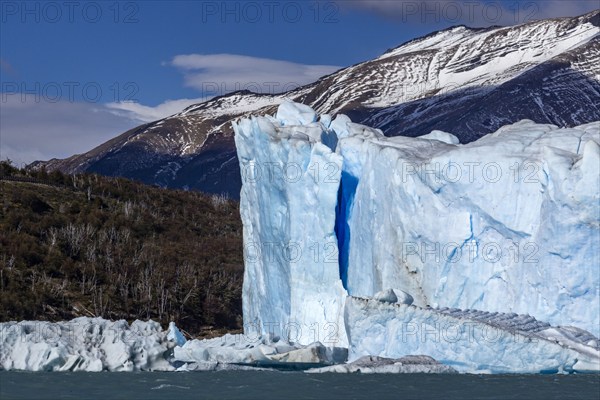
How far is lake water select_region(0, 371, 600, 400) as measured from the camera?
801 inches

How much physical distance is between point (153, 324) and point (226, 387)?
16.1 ft

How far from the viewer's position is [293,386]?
72.7 feet

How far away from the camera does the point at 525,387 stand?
837 inches

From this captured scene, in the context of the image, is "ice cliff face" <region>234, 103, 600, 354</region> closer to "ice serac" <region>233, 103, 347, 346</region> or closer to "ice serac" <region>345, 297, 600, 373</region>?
"ice serac" <region>233, 103, 347, 346</region>

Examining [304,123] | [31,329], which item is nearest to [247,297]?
[304,123]

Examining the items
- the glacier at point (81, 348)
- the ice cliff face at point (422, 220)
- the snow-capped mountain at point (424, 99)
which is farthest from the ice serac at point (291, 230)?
the snow-capped mountain at point (424, 99)

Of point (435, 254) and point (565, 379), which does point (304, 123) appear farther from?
point (565, 379)

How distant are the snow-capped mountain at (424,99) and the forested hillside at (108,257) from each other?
Result: 4057 cm

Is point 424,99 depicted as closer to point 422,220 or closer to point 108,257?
point 108,257

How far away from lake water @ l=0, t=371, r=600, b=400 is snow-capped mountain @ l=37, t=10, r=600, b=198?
6892cm

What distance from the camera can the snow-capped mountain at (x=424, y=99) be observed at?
10056 centimetres

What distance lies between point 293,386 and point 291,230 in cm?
712

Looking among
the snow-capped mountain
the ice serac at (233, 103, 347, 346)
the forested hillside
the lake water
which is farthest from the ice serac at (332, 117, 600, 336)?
the snow-capped mountain

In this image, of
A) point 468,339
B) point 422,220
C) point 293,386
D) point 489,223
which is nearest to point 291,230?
point 422,220
